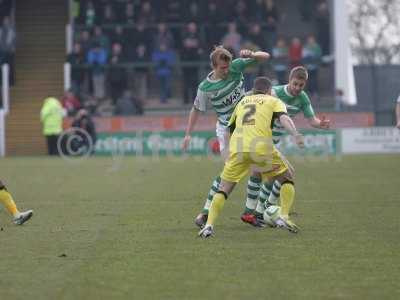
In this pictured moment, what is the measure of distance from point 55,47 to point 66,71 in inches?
144

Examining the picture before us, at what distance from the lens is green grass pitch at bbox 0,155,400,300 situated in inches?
320

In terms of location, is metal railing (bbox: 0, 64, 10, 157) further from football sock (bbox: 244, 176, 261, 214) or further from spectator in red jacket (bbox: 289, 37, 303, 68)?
football sock (bbox: 244, 176, 261, 214)

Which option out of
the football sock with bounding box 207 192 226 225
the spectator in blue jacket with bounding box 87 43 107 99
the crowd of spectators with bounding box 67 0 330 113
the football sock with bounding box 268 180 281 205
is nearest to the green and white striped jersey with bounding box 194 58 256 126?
the football sock with bounding box 268 180 281 205

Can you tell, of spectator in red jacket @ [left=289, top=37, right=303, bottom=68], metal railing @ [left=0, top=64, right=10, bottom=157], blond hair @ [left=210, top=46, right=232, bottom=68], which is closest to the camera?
blond hair @ [left=210, top=46, right=232, bottom=68]

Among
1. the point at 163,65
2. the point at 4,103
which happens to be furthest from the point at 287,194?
the point at 4,103

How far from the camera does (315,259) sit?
948 centimetres

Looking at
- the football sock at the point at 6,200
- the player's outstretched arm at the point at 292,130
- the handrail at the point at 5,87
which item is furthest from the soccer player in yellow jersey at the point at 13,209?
the handrail at the point at 5,87

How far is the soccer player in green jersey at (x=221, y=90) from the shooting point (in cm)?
1205

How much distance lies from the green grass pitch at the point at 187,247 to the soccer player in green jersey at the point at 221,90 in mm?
990

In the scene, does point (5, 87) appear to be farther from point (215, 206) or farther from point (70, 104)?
point (215, 206)

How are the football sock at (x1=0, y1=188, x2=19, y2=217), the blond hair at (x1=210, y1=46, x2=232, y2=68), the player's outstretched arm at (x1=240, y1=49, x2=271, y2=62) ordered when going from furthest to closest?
the football sock at (x1=0, y1=188, x2=19, y2=217) → the blond hair at (x1=210, y1=46, x2=232, y2=68) → the player's outstretched arm at (x1=240, y1=49, x2=271, y2=62)

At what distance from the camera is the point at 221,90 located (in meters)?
12.6

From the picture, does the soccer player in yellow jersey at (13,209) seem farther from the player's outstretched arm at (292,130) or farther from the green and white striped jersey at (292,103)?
the player's outstretched arm at (292,130)

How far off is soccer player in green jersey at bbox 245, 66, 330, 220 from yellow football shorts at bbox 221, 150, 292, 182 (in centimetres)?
95
